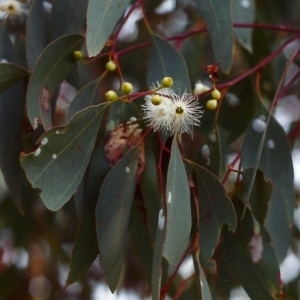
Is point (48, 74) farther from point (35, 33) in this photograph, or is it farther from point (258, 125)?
point (258, 125)

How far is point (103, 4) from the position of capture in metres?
0.97

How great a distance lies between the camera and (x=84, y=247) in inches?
42.9

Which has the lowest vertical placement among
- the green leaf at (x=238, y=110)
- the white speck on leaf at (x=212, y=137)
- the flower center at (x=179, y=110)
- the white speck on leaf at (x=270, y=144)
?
the flower center at (x=179, y=110)

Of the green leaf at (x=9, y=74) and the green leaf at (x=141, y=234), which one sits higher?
the green leaf at (x=9, y=74)

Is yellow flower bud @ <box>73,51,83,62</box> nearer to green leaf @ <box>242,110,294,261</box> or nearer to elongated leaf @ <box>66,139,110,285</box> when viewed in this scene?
elongated leaf @ <box>66,139,110,285</box>

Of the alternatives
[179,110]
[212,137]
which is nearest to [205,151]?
[212,137]

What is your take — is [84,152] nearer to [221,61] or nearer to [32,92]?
[32,92]

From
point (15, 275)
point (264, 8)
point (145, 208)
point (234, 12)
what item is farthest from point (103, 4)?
point (15, 275)

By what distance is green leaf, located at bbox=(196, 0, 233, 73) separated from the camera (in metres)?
1.06

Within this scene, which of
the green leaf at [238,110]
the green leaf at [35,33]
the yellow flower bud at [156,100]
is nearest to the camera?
the yellow flower bud at [156,100]

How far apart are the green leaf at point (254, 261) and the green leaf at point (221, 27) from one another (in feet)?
1.07

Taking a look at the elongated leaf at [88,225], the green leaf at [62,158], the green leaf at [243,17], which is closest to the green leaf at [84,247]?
the elongated leaf at [88,225]

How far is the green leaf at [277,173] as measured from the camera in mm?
1221

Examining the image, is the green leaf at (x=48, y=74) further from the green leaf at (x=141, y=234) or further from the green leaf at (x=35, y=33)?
the green leaf at (x=141, y=234)
